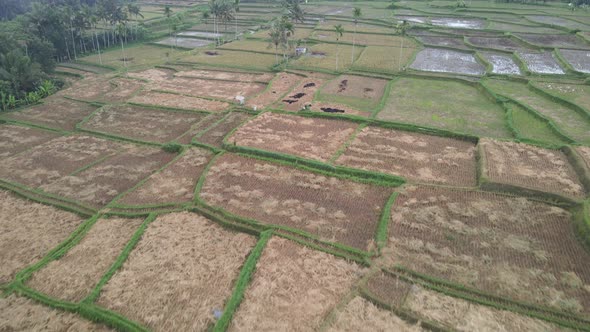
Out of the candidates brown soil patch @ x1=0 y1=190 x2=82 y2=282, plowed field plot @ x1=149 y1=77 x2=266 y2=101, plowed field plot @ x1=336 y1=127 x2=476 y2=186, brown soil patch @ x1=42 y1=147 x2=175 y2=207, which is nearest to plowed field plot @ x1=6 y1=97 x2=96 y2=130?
plowed field plot @ x1=149 y1=77 x2=266 y2=101

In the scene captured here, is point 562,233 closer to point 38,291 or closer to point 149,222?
point 149,222

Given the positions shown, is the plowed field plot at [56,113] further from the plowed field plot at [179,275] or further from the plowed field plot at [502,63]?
the plowed field plot at [502,63]

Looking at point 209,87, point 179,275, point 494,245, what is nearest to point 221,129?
point 209,87

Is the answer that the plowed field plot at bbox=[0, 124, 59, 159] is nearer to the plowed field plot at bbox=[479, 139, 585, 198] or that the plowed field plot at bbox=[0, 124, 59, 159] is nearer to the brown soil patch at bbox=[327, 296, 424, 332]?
the brown soil patch at bbox=[327, 296, 424, 332]

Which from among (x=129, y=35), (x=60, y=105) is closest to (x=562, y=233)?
(x=60, y=105)

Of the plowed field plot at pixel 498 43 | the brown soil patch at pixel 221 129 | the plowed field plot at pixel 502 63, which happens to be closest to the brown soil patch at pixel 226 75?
the brown soil patch at pixel 221 129
